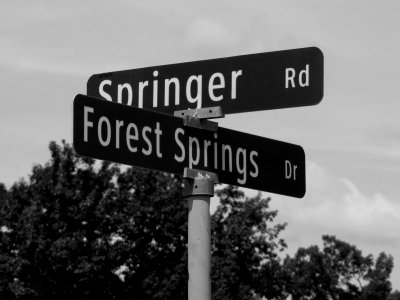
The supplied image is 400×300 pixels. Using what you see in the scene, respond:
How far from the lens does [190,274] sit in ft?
19.1

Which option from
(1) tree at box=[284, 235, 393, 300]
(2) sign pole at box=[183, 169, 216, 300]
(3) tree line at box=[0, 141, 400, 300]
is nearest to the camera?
(2) sign pole at box=[183, 169, 216, 300]

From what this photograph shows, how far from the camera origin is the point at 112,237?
52.5 m

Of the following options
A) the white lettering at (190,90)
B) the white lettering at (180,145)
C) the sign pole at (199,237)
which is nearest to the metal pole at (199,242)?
the sign pole at (199,237)

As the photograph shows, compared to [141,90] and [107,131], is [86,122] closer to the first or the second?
[107,131]

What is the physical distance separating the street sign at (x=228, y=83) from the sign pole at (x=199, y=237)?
55 centimetres

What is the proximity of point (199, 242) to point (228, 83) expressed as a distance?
110cm

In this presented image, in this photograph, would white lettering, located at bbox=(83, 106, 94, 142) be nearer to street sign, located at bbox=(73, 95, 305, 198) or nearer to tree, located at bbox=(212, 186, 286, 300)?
street sign, located at bbox=(73, 95, 305, 198)

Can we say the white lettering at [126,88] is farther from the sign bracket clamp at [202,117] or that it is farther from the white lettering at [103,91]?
the sign bracket clamp at [202,117]

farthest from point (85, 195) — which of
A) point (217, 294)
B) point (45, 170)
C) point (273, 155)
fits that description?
point (273, 155)

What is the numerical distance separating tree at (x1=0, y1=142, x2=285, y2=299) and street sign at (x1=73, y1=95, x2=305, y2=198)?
41.3 meters

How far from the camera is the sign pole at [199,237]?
5758 millimetres

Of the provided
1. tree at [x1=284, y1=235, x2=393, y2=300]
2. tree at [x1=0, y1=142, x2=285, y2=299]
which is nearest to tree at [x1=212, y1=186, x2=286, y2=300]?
tree at [x1=0, y1=142, x2=285, y2=299]

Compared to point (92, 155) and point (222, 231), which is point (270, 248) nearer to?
point (222, 231)

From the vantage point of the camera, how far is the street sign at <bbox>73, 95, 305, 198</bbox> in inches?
225
